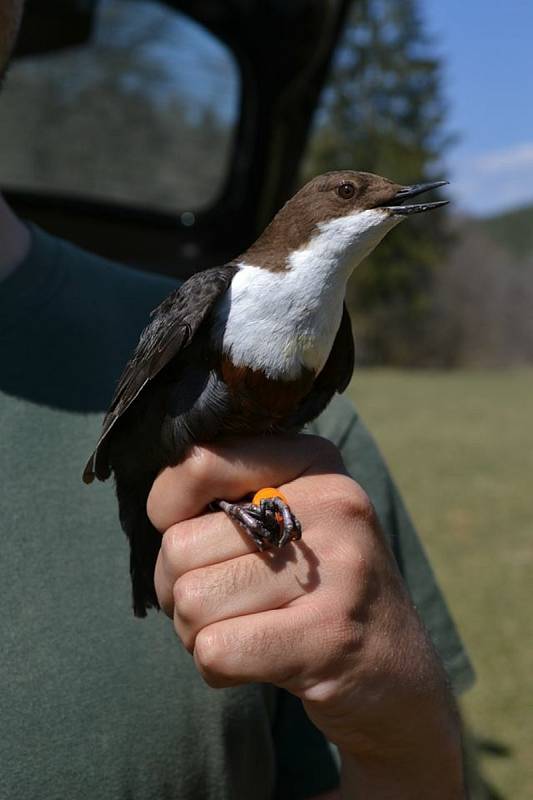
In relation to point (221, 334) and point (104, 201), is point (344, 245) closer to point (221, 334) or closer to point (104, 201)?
point (221, 334)

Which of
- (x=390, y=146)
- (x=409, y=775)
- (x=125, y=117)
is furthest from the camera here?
(x=390, y=146)

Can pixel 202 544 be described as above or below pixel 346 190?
below

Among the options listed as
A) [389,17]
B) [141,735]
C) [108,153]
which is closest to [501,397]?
[389,17]

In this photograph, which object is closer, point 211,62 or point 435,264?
point 211,62

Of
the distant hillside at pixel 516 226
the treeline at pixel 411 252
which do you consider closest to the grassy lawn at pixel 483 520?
the treeline at pixel 411 252

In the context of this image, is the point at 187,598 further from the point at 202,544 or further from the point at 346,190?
the point at 346,190

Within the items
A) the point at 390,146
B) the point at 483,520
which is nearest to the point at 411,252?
the point at 390,146
